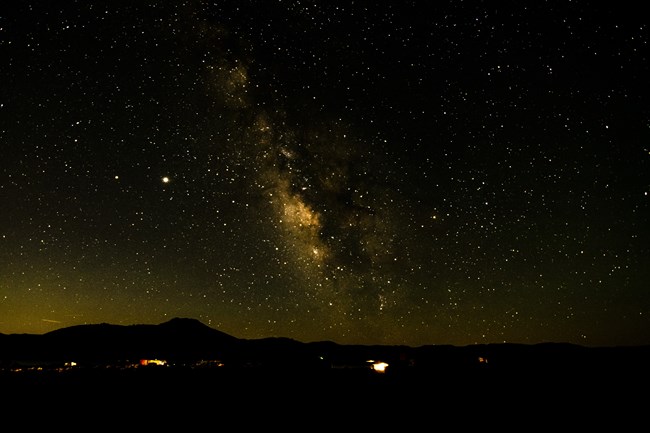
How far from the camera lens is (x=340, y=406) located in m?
10.5

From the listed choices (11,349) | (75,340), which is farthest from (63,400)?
(75,340)

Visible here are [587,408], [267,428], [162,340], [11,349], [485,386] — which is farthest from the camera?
[162,340]

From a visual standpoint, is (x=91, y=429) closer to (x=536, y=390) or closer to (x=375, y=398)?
(x=375, y=398)

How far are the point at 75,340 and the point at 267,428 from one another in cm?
11307

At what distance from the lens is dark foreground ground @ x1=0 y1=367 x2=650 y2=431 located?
338 inches

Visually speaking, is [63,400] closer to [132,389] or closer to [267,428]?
[132,389]

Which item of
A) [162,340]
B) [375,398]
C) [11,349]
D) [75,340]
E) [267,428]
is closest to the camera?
[267,428]

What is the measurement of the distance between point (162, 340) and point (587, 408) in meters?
119

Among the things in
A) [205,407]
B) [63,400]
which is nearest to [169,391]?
[63,400]

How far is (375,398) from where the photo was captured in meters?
11.6

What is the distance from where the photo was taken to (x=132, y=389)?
568 inches

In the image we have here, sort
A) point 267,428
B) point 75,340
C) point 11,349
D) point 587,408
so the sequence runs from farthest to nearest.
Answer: point 75,340 → point 11,349 → point 587,408 → point 267,428

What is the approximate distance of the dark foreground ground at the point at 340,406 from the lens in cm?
858

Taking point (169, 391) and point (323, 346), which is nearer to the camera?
point (169, 391)
